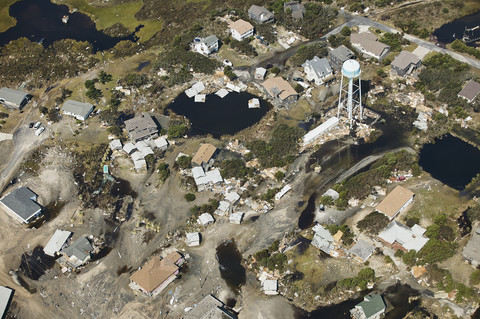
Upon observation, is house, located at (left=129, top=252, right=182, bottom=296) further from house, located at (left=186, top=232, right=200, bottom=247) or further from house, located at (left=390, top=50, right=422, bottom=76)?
house, located at (left=390, top=50, right=422, bottom=76)

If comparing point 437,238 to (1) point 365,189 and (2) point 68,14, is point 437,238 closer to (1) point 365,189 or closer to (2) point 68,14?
(1) point 365,189

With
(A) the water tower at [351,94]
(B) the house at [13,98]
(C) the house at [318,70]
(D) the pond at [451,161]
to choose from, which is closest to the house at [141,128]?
(B) the house at [13,98]

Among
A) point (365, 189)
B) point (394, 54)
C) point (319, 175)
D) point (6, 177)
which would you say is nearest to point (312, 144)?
point (319, 175)

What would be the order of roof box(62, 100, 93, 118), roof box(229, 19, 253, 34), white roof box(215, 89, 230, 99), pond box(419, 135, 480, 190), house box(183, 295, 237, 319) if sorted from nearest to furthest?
house box(183, 295, 237, 319)
pond box(419, 135, 480, 190)
roof box(62, 100, 93, 118)
white roof box(215, 89, 230, 99)
roof box(229, 19, 253, 34)

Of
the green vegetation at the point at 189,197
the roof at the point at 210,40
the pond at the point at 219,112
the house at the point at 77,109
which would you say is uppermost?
the roof at the point at 210,40

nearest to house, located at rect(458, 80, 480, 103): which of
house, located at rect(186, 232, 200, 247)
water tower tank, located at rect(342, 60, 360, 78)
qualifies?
water tower tank, located at rect(342, 60, 360, 78)

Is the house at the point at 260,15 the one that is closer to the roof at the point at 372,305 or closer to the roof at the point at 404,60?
the roof at the point at 404,60
